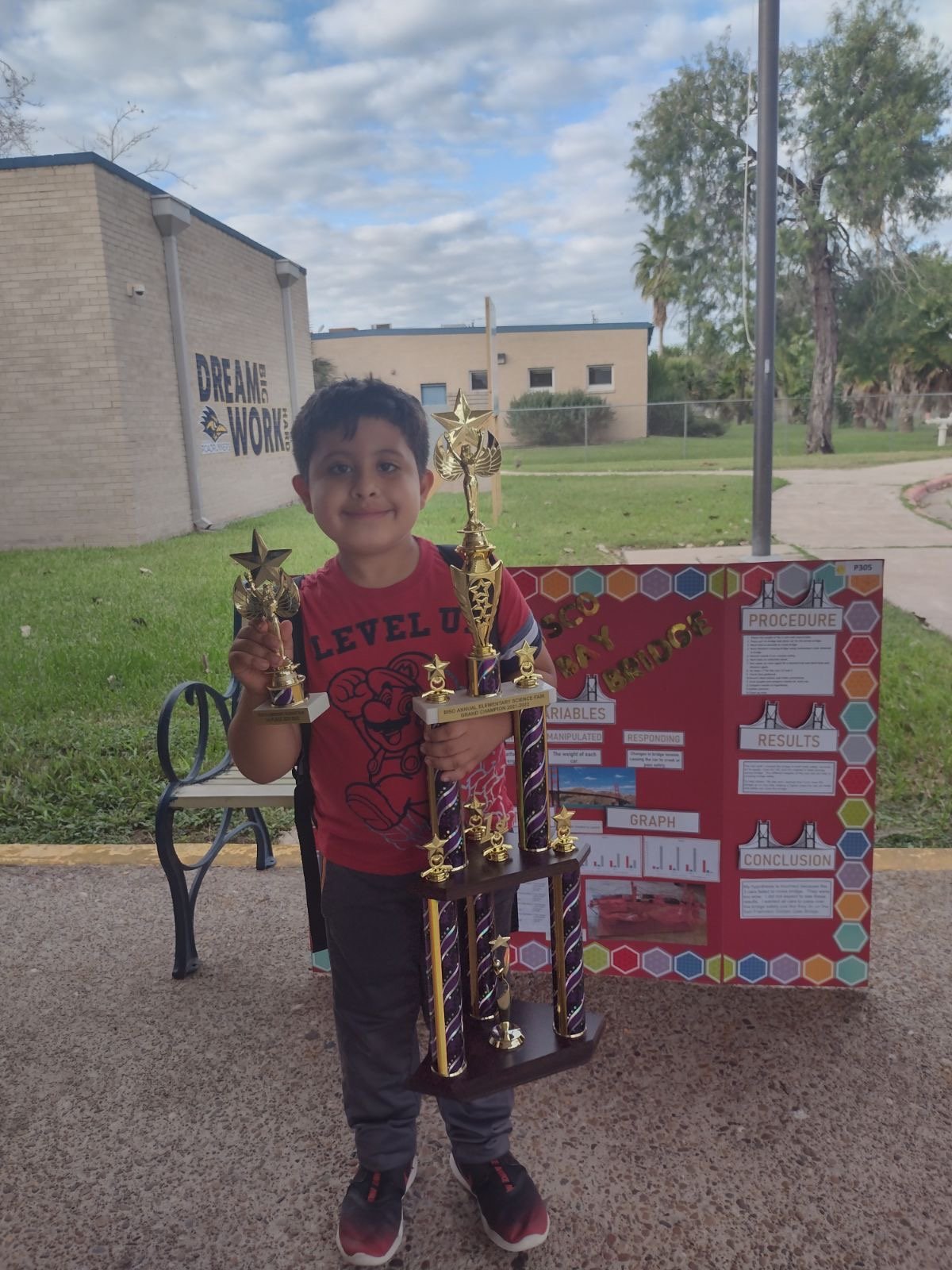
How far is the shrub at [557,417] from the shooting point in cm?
1491

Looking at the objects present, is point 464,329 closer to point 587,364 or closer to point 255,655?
point 255,655

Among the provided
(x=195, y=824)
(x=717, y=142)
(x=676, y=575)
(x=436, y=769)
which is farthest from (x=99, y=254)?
(x=436, y=769)

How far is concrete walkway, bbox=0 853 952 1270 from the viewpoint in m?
1.83

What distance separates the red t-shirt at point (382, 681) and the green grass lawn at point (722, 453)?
9.52 m

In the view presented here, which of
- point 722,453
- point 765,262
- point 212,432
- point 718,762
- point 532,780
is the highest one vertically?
point 765,262

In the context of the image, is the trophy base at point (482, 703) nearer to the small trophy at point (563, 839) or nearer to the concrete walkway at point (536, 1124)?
the small trophy at point (563, 839)

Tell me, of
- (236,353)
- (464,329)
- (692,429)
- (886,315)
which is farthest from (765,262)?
(692,429)

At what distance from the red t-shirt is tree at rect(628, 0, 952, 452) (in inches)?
269

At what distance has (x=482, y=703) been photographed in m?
1.43

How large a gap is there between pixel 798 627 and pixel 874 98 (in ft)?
27.5

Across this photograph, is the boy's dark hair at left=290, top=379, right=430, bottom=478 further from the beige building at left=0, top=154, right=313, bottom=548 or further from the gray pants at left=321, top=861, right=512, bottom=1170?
the beige building at left=0, top=154, right=313, bottom=548

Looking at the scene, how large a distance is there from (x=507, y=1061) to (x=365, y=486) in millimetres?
1007

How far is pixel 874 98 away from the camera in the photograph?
27.9 ft

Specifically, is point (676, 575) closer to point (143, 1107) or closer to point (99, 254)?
point (143, 1107)
